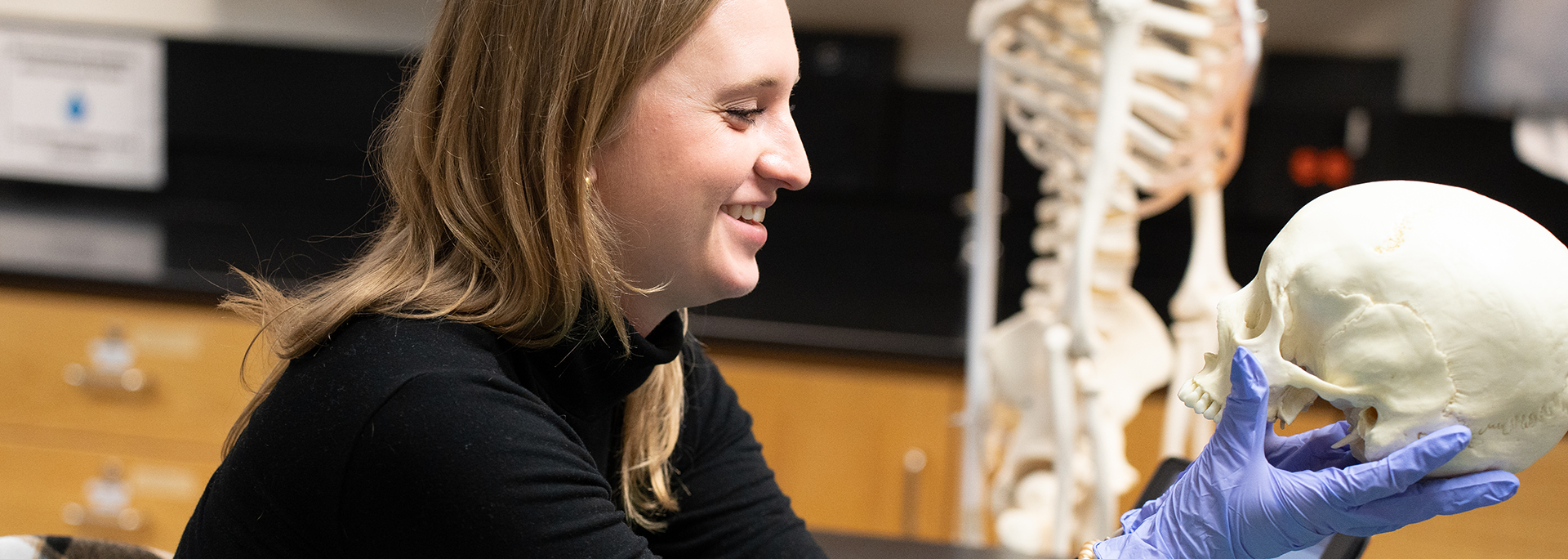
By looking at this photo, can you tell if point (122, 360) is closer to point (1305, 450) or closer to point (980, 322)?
point (980, 322)

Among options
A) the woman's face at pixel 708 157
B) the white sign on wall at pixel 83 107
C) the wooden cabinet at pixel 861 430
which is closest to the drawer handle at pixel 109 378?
the white sign on wall at pixel 83 107

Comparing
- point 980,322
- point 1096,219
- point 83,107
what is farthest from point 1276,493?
point 83,107

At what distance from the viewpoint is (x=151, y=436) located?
2.03 metres

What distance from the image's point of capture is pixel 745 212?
77 centimetres

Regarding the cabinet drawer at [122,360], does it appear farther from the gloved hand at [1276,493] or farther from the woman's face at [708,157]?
the gloved hand at [1276,493]

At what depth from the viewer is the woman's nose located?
750 millimetres

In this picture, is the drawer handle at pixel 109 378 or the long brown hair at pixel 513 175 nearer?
the long brown hair at pixel 513 175

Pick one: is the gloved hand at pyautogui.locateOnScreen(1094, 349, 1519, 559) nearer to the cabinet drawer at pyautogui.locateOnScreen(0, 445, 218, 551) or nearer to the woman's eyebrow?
the woman's eyebrow

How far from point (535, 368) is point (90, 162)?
2.33 meters

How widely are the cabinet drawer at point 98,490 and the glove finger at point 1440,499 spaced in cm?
194

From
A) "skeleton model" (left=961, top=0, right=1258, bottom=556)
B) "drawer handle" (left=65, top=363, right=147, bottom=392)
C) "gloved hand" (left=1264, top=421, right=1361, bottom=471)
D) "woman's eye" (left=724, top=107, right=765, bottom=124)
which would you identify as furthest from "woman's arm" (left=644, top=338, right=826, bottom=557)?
"drawer handle" (left=65, top=363, right=147, bottom=392)

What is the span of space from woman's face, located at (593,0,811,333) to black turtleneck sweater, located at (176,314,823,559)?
0.30 feet

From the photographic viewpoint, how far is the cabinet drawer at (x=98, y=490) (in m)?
2.02

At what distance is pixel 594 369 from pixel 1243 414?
401 mm
